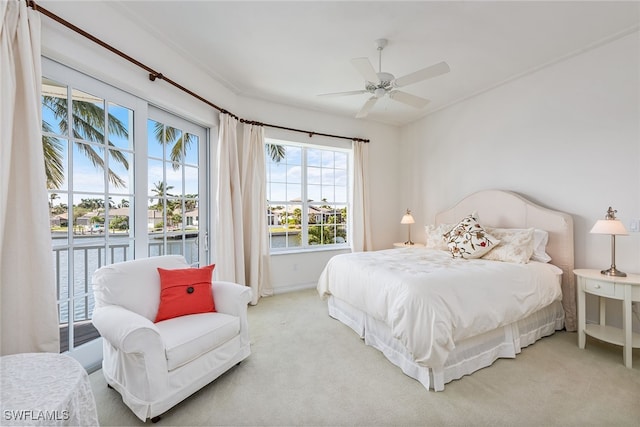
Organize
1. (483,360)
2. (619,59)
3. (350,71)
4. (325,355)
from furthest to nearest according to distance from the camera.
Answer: (350,71) → (619,59) → (325,355) → (483,360)

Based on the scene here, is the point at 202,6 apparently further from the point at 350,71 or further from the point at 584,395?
the point at 584,395

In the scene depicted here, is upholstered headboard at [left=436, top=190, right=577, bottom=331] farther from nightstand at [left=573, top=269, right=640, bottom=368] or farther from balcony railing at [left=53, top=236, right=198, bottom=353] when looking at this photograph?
balcony railing at [left=53, top=236, right=198, bottom=353]

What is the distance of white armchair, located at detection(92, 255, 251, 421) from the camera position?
157cm

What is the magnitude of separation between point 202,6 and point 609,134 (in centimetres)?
393

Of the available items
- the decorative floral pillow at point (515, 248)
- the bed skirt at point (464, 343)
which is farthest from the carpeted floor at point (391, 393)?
the decorative floral pillow at point (515, 248)

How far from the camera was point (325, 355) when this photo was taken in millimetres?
2371

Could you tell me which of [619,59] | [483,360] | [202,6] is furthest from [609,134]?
[202,6]

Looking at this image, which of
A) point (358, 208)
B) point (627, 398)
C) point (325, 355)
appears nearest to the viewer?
point (627, 398)

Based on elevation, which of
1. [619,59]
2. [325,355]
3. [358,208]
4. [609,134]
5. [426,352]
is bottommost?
[325,355]

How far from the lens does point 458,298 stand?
2045 millimetres

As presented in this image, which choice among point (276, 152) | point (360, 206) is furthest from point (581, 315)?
point (276, 152)

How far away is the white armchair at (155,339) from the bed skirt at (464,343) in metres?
1.13

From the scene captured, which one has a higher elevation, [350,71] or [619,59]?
[350,71]

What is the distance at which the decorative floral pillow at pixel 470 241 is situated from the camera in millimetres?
2967
